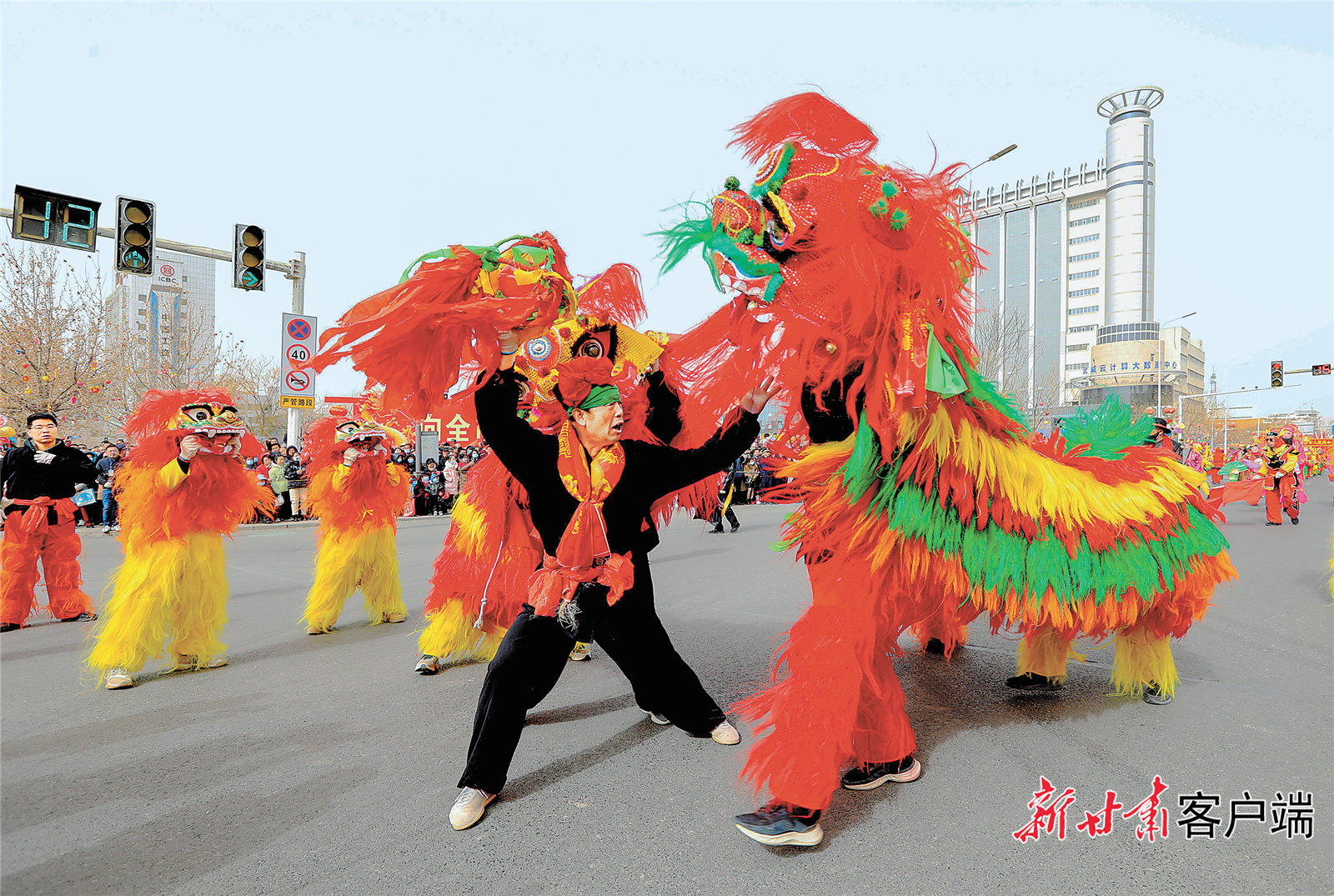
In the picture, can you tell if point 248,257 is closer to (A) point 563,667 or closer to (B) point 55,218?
(B) point 55,218

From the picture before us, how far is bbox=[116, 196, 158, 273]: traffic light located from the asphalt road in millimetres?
5234

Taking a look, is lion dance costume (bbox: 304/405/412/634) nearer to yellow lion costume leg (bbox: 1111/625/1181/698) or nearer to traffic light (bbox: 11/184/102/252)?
yellow lion costume leg (bbox: 1111/625/1181/698)

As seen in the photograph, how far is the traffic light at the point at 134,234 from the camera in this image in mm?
7938

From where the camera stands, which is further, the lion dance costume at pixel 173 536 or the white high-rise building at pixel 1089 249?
the white high-rise building at pixel 1089 249

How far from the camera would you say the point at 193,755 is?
2.87 metres

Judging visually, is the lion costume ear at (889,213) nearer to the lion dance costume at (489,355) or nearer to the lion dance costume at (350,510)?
the lion dance costume at (489,355)

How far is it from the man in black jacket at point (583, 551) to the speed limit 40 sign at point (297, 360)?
8777mm

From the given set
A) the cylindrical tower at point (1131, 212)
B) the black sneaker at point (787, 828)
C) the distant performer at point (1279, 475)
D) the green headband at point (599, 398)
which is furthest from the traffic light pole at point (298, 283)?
the cylindrical tower at point (1131, 212)

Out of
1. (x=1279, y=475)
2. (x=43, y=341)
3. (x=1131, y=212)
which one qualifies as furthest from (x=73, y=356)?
(x=1131, y=212)

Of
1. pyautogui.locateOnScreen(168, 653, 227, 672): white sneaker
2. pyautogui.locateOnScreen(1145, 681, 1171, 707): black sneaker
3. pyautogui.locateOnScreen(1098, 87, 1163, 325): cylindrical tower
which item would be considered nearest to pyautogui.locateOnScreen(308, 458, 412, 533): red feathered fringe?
pyautogui.locateOnScreen(168, 653, 227, 672): white sneaker

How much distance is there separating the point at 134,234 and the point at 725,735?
8.98 meters

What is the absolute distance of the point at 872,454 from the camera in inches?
92.5

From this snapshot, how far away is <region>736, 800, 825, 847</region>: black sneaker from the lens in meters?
2.09

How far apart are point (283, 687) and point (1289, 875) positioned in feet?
13.8
